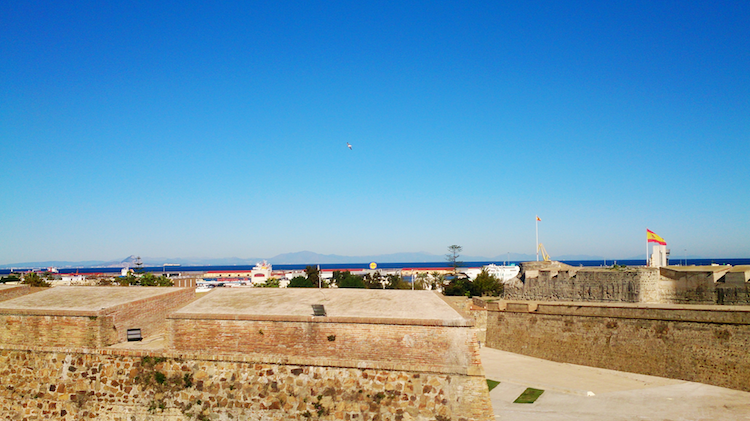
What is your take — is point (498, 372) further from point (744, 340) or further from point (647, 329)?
point (744, 340)

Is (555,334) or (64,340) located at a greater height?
(64,340)

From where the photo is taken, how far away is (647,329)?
19.4 meters

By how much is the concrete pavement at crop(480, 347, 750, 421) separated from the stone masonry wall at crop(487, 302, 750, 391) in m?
0.54

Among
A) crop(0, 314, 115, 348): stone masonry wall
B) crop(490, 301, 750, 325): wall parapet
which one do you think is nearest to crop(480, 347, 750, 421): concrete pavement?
crop(490, 301, 750, 325): wall parapet

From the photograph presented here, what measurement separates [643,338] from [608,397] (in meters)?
3.98

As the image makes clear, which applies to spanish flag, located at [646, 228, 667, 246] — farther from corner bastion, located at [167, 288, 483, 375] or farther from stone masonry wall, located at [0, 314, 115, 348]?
stone masonry wall, located at [0, 314, 115, 348]

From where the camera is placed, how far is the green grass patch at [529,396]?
17.1m

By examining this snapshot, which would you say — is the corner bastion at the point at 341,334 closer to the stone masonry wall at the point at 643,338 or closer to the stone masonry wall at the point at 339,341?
the stone masonry wall at the point at 339,341

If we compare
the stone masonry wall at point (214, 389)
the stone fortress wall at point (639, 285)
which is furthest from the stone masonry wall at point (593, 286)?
the stone masonry wall at point (214, 389)

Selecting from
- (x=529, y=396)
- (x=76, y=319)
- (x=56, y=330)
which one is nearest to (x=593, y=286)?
(x=529, y=396)

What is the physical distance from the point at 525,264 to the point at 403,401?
2569 centimetres

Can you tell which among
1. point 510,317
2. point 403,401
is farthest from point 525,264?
point 403,401

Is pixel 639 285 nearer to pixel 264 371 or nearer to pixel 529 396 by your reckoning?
pixel 529 396

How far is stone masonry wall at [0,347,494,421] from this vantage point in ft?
33.9
